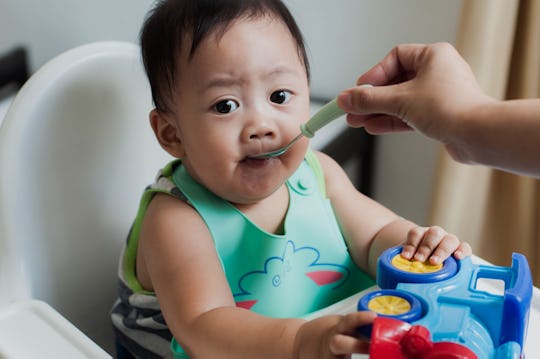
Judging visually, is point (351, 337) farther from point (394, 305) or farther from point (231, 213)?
point (231, 213)

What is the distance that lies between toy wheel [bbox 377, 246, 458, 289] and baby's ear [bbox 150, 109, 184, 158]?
0.94ft

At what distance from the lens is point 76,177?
37.8 inches

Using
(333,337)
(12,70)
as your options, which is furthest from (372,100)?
(12,70)

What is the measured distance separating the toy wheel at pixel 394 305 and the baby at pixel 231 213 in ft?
0.44

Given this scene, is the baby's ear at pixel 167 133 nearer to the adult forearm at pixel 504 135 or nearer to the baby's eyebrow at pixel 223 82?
the baby's eyebrow at pixel 223 82

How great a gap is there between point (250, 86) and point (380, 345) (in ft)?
1.23

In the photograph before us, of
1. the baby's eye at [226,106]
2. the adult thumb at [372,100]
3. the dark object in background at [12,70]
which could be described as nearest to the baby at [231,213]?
the baby's eye at [226,106]

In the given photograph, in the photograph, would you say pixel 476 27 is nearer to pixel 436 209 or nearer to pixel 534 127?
pixel 436 209

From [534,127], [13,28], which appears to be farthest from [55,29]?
[534,127]

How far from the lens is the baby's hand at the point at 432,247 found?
2.48 ft

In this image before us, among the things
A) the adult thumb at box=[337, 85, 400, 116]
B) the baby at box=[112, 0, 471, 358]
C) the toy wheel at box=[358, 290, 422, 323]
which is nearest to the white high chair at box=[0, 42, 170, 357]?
the baby at box=[112, 0, 471, 358]

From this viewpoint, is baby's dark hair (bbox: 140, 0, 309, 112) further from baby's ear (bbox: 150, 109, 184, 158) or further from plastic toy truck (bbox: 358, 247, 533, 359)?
plastic toy truck (bbox: 358, 247, 533, 359)

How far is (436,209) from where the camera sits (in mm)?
1327

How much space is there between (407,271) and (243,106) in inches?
9.9
